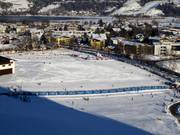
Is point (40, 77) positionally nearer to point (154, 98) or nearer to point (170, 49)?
point (154, 98)

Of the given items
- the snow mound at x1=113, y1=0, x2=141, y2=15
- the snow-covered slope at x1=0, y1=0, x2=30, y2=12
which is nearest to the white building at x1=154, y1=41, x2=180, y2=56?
the snow mound at x1=113, y1=0, x2=141, y2=15

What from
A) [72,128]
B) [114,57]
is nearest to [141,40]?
[114,57]

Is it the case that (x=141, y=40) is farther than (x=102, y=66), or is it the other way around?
(x=141, y=40)

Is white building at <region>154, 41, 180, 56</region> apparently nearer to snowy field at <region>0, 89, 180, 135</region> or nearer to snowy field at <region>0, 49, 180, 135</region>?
snowy field at <region>0, 49, 180, 135</region>

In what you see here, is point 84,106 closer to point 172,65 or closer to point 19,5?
point 172,65

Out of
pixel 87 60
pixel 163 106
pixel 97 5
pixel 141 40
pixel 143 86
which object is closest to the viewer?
pixel 163 106

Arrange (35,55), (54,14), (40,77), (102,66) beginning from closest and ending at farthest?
(40,77), (102,66), (35,55), (54,14)

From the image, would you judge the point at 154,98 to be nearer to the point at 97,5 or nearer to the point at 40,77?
the point at 40,77
